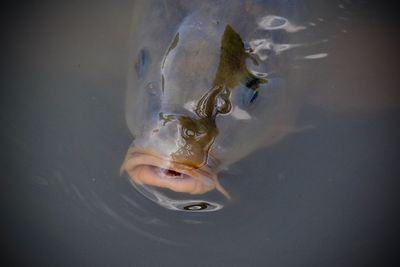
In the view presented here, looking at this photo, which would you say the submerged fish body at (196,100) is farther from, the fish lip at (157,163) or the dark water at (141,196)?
the dark water at (141,196)

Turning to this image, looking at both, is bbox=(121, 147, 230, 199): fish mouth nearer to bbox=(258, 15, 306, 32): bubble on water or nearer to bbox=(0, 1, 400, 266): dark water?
bbox=(0, 1, 400, 266): dark water

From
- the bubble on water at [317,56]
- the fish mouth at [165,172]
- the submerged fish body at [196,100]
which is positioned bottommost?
the fish mouth at [165,172]

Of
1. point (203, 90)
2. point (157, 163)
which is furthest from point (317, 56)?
point (157, 163)

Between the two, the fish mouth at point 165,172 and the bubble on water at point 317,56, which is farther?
the bubble on water at point 317,56

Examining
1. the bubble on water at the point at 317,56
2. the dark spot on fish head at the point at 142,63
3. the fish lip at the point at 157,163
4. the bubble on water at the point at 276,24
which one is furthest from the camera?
the bubble on water at the point at 317,56

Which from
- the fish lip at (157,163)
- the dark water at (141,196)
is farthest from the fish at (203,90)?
the dark water at (141,196)

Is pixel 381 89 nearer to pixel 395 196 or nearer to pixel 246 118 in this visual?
pixel 395 196

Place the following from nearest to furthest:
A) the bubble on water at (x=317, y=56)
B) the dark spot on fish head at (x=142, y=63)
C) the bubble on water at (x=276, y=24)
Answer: the dark spot on fish head at (x=142, y=63)
the bubble on water at (x=276, y=24)
the bubble on water at (x=317, y=56)

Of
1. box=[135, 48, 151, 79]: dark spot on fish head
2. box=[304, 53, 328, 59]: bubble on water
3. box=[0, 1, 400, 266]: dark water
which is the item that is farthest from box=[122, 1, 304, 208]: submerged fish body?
box=[304, 53, 328, 59]: bubble on water
